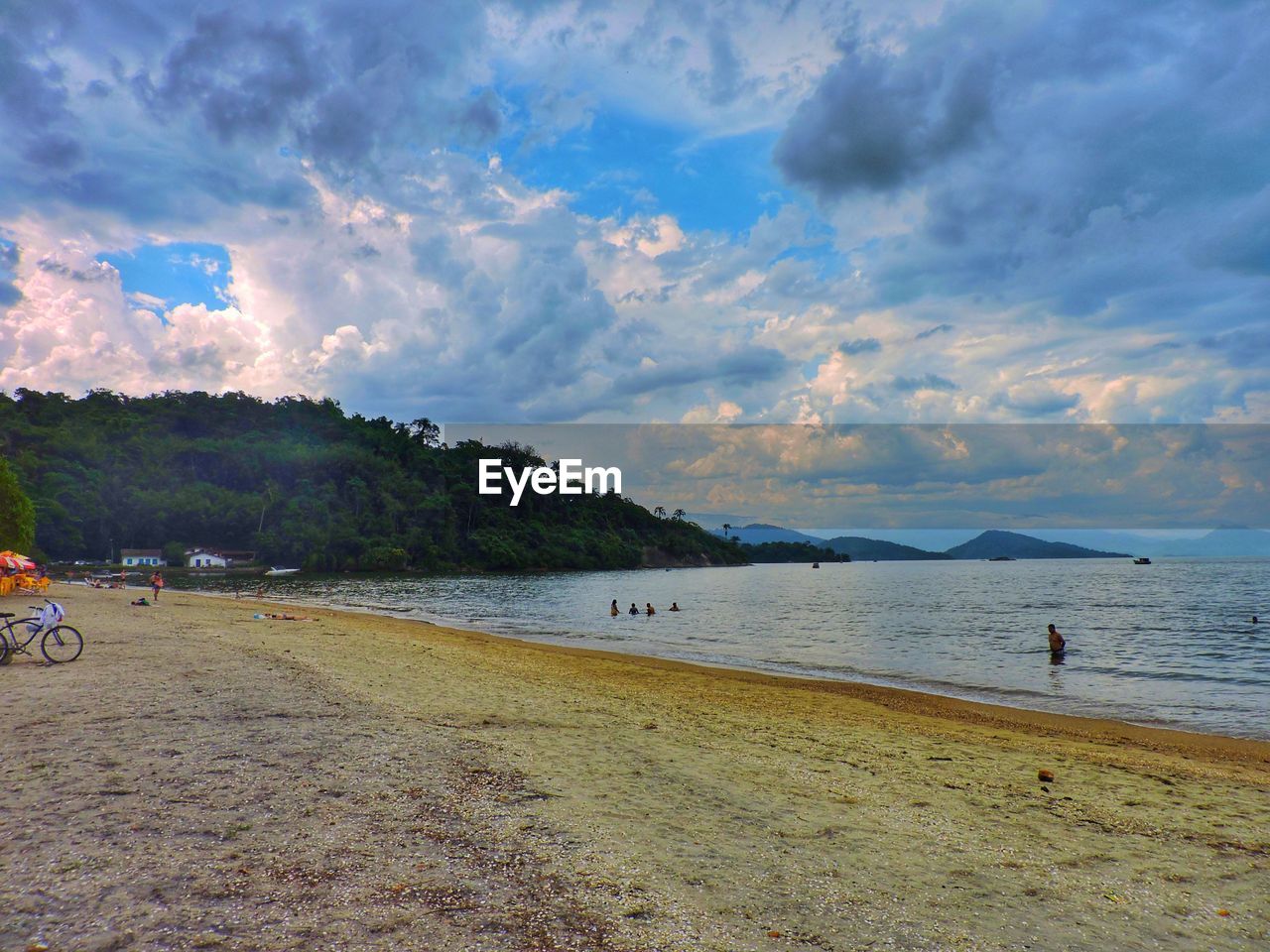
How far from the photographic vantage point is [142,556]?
384 feet

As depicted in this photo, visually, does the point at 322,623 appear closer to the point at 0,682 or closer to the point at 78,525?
the point at 0,682

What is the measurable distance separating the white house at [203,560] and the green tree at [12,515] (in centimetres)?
6791

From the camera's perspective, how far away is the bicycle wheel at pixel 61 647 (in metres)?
15.2

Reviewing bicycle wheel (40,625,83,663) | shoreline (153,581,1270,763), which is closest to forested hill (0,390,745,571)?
bicycle wheel (40,625,83,663)

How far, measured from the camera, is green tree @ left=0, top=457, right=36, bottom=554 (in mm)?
50625

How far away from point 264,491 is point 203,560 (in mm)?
32228

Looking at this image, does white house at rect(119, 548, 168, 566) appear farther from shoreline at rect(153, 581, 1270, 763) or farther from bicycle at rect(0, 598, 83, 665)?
shoreline at rect(153, 581, 1270, 763)

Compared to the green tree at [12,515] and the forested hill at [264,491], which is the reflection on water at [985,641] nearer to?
the green tree at [12,515]

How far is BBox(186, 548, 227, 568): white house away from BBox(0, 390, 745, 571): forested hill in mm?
5932

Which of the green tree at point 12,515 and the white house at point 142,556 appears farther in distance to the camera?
the white house at point 142,556

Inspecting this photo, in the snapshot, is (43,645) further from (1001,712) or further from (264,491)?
(264,491)

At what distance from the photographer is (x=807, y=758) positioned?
10.1 metres

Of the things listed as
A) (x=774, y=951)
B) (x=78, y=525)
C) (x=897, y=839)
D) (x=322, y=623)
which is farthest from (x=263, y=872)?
(x=78, y=525)

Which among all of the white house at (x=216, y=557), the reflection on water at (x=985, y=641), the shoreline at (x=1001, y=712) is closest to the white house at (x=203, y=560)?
the white house at (x=216, y=557)
